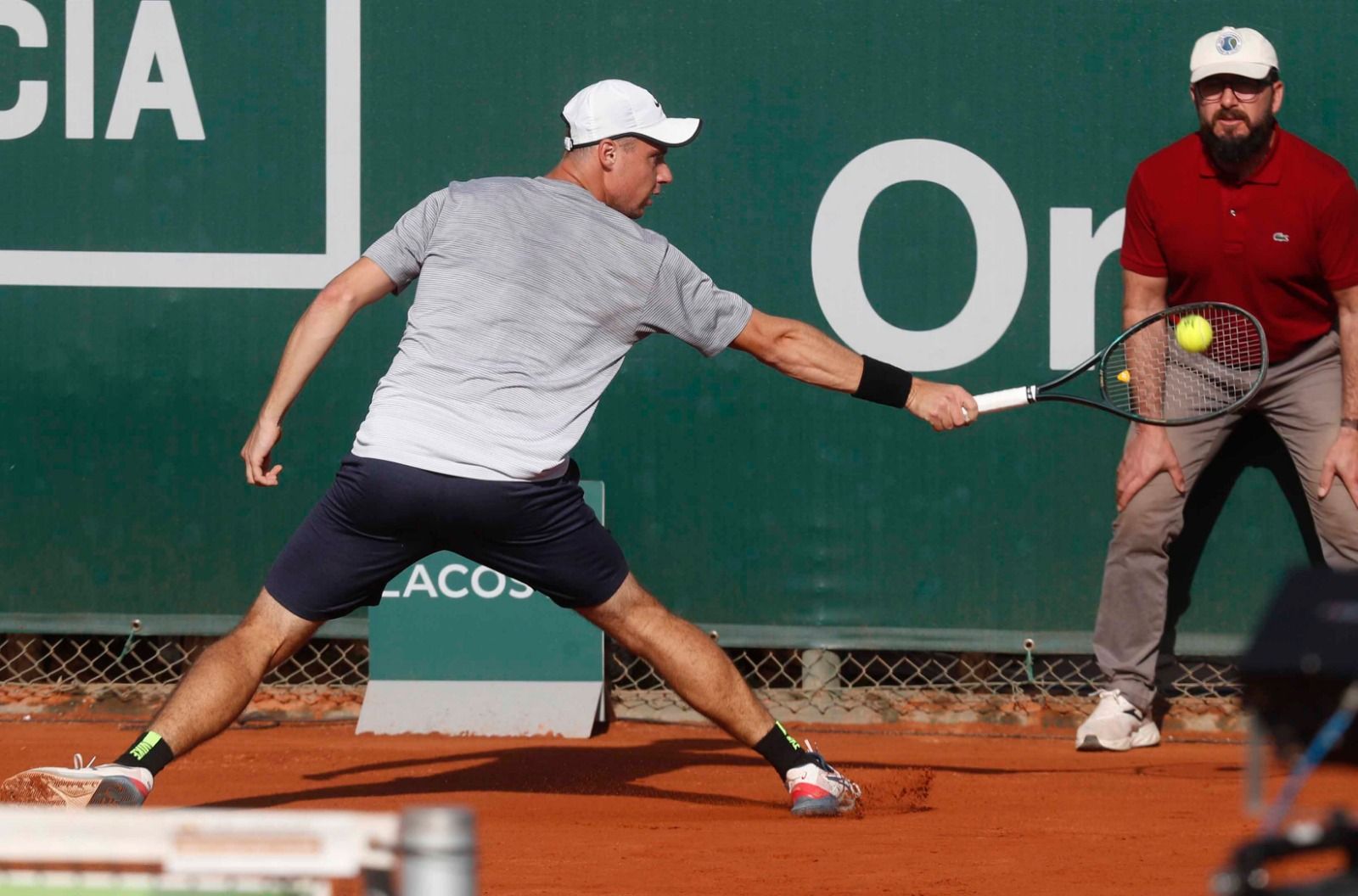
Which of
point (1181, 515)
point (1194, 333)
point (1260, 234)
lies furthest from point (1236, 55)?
point (1181, 515)

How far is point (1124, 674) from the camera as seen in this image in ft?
16.3

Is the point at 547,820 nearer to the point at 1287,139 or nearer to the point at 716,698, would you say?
the point at 716,698

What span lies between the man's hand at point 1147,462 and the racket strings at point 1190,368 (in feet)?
0.41

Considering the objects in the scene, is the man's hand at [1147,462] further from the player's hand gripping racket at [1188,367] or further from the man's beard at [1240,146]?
the man's beard at [1240,146]

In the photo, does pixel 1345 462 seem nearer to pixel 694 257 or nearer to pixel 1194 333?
pixel 1194 333

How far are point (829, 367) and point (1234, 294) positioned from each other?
1.53 m

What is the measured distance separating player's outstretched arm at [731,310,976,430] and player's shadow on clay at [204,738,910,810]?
106cm

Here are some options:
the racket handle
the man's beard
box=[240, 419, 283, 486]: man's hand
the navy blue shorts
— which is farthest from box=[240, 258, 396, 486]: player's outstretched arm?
the man's beard

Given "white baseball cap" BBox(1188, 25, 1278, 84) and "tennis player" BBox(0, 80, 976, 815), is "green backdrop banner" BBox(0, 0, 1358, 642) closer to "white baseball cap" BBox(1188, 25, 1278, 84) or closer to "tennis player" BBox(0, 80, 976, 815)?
"white baseball cap" BBox(1188, 25, 1278, 84)

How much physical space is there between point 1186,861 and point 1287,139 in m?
2.13

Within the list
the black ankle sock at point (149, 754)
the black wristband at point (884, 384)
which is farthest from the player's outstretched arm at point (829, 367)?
the black ankle sock at point (149, 754)

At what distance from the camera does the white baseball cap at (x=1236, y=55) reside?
4547 mm

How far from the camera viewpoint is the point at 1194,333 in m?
4.33

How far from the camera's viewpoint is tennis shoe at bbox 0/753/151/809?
3482 millimetres
